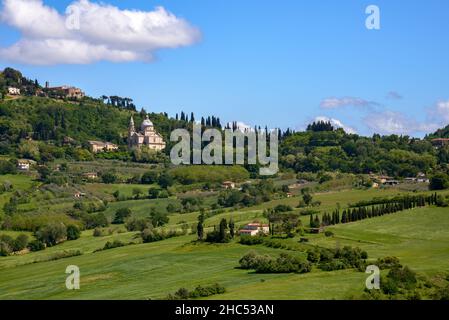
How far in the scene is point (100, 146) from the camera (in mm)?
175125

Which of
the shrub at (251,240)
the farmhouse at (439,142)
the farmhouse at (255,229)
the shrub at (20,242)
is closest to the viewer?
the shrub at (251,240)

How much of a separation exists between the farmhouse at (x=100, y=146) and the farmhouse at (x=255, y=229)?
299 ft

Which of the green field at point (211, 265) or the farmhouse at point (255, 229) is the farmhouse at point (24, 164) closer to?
the green field at point (211, 265)

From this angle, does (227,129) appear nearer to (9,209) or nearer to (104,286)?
(9,209)

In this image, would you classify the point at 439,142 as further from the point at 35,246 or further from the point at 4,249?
the point at 4,249

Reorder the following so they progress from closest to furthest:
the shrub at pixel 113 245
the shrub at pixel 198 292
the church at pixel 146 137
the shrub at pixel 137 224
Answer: the shrub at pixel 198 292, the shrub at pixel 113 245, the shrub at pixel 137 224, the church at pixel 146 137

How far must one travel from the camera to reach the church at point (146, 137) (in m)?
182

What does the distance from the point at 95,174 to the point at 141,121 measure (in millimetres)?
56656

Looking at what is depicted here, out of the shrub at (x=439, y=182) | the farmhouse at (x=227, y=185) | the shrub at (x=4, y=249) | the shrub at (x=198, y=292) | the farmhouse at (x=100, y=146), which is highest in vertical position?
the farmhouse at (x=100, y=146)

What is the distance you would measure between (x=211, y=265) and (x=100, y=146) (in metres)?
111

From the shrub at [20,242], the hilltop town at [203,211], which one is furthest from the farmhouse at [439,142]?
the shrub at [20,242]

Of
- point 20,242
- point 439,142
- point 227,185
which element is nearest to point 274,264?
Result: point 20,242

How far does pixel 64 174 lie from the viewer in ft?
458

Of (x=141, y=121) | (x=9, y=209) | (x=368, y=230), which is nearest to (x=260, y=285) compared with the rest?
(x=368, y=230)
